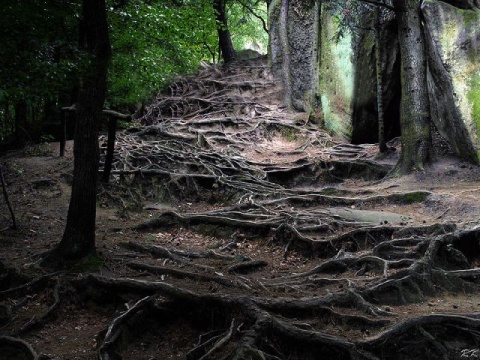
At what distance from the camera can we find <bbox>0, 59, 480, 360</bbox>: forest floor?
14.7ft

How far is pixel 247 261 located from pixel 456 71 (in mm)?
6592

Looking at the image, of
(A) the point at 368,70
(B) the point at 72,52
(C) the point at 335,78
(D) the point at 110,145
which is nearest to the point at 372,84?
(A) the point at 368,70

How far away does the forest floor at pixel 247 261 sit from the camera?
4.49 meters

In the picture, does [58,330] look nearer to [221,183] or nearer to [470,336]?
[470,336]

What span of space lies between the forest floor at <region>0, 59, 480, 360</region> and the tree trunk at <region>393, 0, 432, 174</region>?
1.43 feet

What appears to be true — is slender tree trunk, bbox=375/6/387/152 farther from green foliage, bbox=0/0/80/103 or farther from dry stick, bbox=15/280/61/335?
dry stick, bbox=15/280/61/335

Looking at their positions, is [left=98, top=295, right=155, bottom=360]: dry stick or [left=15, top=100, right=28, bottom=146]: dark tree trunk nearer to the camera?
[left=98, top=295, right=155, bottom=360]: dry stick

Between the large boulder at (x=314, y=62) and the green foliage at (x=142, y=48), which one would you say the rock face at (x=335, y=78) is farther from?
the green foliage at (x=142, y=48)

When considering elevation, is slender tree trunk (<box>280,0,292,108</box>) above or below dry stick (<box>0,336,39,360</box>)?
above

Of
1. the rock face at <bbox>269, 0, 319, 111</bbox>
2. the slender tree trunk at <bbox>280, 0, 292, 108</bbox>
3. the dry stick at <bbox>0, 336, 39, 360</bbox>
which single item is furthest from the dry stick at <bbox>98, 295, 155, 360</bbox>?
the slender tree trunk at <bbox>280, 0, 292, 108</bbox>

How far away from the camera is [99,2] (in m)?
5.62

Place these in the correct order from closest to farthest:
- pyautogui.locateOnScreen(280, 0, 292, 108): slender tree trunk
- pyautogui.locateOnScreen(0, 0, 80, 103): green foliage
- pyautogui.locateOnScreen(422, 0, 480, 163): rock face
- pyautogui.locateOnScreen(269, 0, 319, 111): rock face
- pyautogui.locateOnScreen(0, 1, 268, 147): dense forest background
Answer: pyautogui.locateOnScreen(0, 0, 80, 103): green foliage < pyautogui.locateOnScreen(0, 1, 268, 147): dense forest background < pyautogui.locateOnScreen(422, 0, 480, 163): rock face < pyautogui.locateOnScreen(269, 0, 319, 111): rock face < pyautogui.locateOnScreen(280, 0, 292, 108): slender tree trunk

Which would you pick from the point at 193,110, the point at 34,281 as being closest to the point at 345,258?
the point at 34,281

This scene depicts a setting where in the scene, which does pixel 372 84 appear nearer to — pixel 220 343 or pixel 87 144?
pixel 87 144
